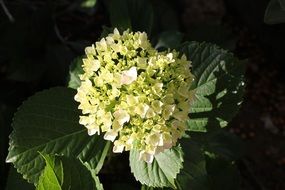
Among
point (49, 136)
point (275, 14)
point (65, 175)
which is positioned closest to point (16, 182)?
point (49, 136)

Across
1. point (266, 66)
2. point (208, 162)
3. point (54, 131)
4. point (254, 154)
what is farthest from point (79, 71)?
point (266, 66)

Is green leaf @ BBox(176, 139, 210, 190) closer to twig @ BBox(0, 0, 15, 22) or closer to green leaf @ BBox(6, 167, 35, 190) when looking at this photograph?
green leaf @ BBox(6, 167, 35, 190)

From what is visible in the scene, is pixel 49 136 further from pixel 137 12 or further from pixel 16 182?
pixel 137 12

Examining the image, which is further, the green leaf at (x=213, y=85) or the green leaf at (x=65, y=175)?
the green leaf at (x=213, y=85)

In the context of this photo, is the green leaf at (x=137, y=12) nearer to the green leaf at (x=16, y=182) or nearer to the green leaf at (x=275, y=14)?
the green leaf at (x=275, y=14)

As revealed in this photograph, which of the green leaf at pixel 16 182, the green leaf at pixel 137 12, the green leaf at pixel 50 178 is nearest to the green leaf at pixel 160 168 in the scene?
the green leaf at pixel 50 178
